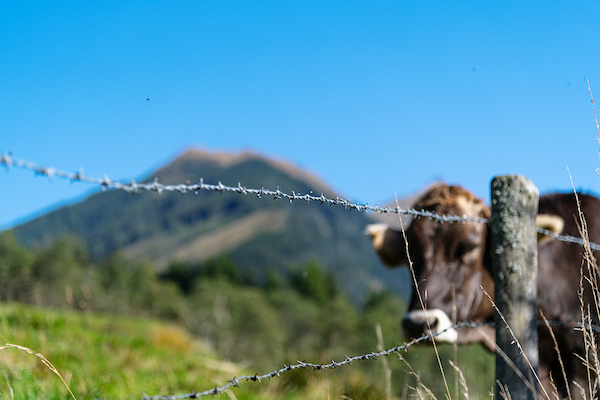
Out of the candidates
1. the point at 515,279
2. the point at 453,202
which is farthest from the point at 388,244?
the point at 515,279

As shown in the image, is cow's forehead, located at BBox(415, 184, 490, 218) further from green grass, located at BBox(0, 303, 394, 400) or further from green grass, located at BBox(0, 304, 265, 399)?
green grass, located at BBox(0, 304, 265, 399)

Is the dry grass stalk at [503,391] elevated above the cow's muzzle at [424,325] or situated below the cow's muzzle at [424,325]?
below

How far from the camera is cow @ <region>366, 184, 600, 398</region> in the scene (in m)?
4.28

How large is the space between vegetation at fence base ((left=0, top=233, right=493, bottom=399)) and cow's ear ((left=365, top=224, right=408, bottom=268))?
761 millimetres

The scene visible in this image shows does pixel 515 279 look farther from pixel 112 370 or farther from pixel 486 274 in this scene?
pixel 112 370

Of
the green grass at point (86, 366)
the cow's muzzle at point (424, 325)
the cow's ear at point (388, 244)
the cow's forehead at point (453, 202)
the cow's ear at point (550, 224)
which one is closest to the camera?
the cow's muzzle at point (424, 325)

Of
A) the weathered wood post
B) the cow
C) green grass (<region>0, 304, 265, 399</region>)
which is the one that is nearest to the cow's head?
the cow

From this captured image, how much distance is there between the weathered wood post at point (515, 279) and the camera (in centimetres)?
272

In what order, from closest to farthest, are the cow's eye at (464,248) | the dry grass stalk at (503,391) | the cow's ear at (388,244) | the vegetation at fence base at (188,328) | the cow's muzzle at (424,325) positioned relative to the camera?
the dry grass stalk at (503,391) < the cow's muzzle at (424,325) < the cow's eye at (464,248) < the cow's ear at (388,244) < the vegetation at fence base at (188,328)

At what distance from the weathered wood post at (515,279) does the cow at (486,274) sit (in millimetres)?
1395

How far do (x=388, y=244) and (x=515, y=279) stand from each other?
2.26m

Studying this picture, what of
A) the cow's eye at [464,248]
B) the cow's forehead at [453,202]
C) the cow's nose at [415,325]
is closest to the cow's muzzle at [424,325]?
the cow's nose at [415,325]

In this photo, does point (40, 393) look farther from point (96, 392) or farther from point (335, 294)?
point (335, 294)

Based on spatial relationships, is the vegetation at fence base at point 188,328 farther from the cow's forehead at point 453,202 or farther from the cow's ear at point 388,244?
the cow's forehead at point 453,202
